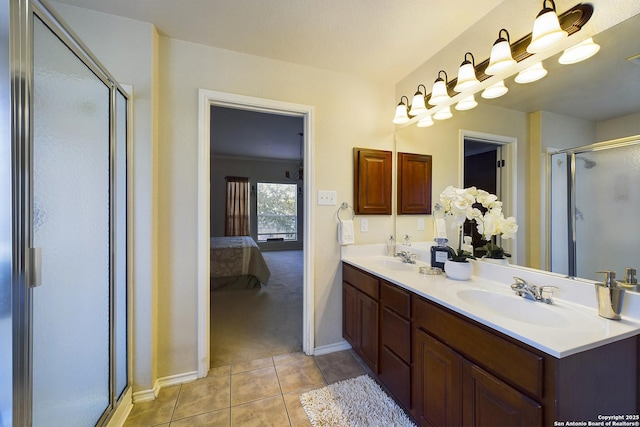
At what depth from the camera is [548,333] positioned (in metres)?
0.78

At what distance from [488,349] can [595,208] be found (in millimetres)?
823

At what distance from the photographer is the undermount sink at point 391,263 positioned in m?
1.91

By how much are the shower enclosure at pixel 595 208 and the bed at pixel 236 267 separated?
3.46 meters

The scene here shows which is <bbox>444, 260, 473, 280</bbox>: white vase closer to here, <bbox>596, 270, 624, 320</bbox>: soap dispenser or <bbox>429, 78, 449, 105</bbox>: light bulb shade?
<bbox>596, 270, 624, 320</bbox>: soap dispenser

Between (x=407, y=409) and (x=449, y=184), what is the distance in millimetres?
1457

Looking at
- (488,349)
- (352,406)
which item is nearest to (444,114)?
(488,349)

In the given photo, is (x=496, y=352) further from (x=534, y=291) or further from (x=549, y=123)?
(x=549, y=123)

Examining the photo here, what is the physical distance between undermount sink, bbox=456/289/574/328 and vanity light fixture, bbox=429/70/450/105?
1.30 m

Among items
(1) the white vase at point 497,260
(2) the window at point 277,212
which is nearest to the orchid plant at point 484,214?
(1) the white vase at point 497,260

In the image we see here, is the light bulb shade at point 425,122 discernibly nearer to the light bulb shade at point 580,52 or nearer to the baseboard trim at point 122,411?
the light bulb shade at point 580,52

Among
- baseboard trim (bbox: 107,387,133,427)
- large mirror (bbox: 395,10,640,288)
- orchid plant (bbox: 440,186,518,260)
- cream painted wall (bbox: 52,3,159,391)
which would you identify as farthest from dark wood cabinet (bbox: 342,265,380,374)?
baseboard trim (bbox: 107,387,133,427)

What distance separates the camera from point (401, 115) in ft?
6.68

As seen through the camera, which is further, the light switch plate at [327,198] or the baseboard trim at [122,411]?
the light switch plate at [327,198]

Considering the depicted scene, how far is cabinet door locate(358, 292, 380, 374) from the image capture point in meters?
1.63
